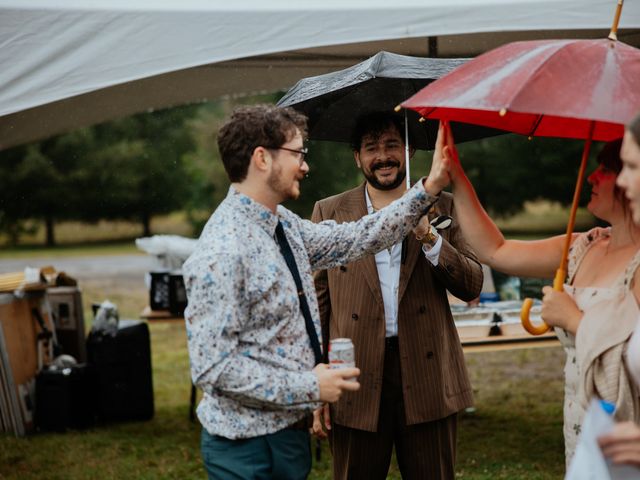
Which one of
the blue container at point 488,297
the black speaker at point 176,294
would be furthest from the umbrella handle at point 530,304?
the black speaker at point 176,294

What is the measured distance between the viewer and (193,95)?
6.70 meters

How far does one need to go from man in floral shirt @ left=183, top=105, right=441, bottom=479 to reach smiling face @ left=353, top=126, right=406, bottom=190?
75 centimetres

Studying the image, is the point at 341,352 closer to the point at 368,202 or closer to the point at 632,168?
the point at 632,168

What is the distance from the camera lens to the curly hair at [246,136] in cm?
249

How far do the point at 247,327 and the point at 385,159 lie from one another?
1.24 metres

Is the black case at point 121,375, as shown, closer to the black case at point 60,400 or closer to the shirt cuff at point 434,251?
the black case at point 60,400

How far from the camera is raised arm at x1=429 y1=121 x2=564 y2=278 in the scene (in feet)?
8.82

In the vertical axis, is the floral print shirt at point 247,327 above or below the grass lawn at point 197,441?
above

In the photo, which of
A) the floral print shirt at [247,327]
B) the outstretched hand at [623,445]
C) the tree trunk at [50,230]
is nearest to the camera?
the outstretched hand at [623,445]

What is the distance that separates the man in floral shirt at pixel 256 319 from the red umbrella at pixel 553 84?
49 centimetres

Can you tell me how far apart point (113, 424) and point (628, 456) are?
17.7 feet

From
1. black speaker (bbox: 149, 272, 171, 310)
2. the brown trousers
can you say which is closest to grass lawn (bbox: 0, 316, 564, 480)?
black speaker (bbox: 149, 272, 171, 310)

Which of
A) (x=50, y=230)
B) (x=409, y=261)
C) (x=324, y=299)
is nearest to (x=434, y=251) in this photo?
(x=409, y=261)

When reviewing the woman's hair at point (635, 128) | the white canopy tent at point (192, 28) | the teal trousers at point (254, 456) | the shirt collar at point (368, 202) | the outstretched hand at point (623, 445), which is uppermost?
the white canopy tent at point (192, 28)
